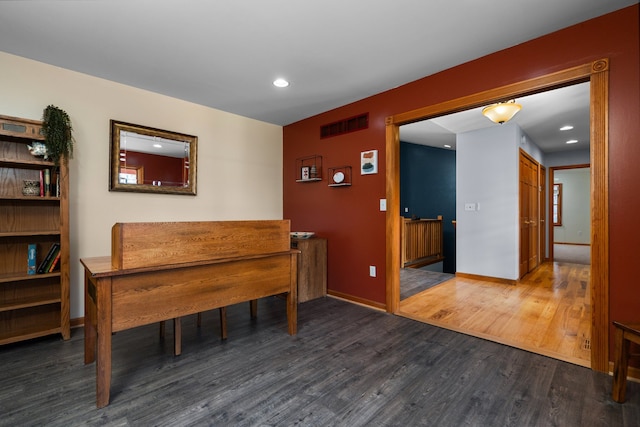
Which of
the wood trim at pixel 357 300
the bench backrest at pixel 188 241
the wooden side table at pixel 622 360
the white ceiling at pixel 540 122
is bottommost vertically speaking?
the wood trim at pixel 357 300

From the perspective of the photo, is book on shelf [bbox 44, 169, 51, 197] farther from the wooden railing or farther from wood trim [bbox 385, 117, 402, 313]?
the wooden railing

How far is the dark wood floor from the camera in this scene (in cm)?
159

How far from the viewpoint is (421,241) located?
5.91 metres

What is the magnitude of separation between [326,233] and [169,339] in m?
2.19

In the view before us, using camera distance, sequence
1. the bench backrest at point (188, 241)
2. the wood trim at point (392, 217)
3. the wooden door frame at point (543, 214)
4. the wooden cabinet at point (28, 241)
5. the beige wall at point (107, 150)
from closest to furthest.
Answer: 1. the bench backrest at point (188, 241)
2. the wooden cabinet at point (28, 241)
3. the beige wall at point (107, 150)
4. the wood trim at point (392, 217)
5. the wooden door frame at point (543, 214)

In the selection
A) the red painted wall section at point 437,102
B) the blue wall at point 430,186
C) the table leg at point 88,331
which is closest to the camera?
the red painted wall section at point 437,102

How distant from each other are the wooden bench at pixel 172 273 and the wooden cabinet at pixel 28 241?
709mm

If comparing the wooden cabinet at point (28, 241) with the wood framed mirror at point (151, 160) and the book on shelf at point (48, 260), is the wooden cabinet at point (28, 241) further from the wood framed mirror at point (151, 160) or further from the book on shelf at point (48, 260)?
the wood framed mirror at point (151, 160)

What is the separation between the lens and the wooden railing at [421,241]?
5.52 metres

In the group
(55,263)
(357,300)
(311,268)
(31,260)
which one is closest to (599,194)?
(357,300)

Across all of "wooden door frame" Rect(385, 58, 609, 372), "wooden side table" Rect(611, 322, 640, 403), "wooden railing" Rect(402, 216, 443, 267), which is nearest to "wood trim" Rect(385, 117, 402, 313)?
"wooden door frame" Rect(385, 58, 609, 372)

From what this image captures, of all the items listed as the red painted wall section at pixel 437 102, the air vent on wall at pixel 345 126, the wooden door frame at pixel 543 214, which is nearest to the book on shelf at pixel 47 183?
the red painted wall section at pixel 437 102

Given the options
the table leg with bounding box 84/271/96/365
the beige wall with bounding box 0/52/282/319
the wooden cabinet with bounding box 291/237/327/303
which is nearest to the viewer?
the table leg with bounding box 84/271/96/365

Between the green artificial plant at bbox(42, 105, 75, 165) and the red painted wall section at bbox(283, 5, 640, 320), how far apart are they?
2.65m
